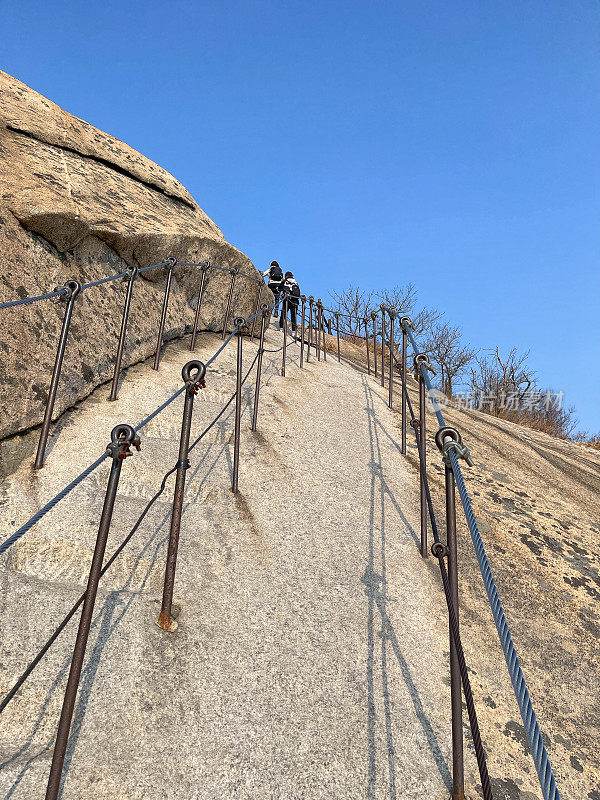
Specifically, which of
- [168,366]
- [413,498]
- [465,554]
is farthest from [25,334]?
[465,554]

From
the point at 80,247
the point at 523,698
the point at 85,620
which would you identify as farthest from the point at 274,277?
the point at 523,698

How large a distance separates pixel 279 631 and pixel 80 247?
3.97m

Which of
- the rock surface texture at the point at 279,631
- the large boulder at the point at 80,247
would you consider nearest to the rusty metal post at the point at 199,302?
the large boulder at the point at 80,247

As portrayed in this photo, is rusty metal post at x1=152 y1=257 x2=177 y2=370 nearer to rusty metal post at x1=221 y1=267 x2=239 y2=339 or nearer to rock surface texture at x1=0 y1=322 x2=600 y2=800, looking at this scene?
rock surface texture at x1=0 y1=322 x2=600 y2=800

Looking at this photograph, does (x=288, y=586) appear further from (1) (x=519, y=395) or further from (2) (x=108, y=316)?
(1) (x=519, y=395)

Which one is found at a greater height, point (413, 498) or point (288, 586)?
point (413, 498)

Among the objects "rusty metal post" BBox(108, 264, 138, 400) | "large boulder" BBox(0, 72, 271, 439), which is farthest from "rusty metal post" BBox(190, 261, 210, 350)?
"rusty metal post" BBox(108, 264, 138, 400)

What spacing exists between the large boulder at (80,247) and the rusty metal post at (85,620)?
6.47 ft

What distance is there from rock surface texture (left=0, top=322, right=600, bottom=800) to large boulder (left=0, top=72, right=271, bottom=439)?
19.9 inches

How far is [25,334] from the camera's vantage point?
3.90 m

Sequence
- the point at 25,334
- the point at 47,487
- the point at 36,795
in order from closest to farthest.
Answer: the point at 36,795 → the point at 47,487 → the point at 25,334

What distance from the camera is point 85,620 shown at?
70.4 inches

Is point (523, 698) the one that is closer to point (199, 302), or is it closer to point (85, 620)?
point (85, 620)

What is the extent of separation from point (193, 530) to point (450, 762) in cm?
193
